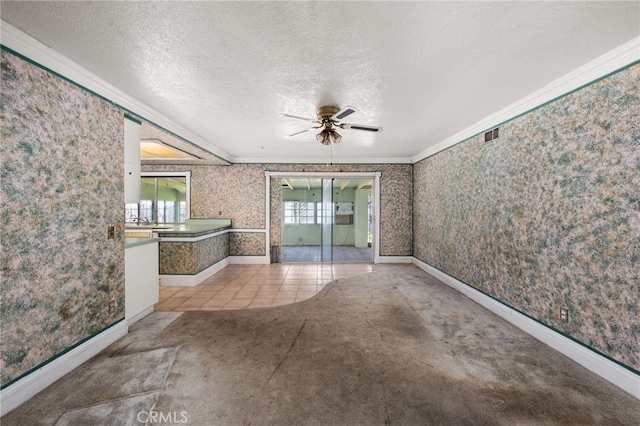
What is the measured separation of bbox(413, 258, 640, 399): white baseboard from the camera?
1.78 meters

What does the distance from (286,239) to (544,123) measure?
762 centimetres

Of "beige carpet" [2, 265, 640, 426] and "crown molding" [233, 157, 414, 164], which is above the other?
"crown molding" [233, 157, 414, 164]

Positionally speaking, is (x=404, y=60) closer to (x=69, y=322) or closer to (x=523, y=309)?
(x=523, y=309)

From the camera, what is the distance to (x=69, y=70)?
199cm

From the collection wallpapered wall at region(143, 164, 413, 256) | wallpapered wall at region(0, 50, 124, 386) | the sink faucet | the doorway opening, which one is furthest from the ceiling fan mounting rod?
the doorway opening

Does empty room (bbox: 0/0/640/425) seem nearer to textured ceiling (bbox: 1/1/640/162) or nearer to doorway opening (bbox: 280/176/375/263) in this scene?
textured ceiling (bbox: 1/1/640/162)

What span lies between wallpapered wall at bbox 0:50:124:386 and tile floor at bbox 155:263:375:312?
4.01 ft

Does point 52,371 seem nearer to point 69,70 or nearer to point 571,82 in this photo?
point 69,70

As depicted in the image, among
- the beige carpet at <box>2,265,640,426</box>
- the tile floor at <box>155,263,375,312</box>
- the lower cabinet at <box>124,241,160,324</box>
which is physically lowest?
the beige carpet at <box>2,265,640,426</box>

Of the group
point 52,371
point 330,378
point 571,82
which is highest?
point 571,82

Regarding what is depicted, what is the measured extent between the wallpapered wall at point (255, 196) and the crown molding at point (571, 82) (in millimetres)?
2469

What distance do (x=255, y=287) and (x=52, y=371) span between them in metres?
2.50

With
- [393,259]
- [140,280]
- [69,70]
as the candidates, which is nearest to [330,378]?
[140,280]

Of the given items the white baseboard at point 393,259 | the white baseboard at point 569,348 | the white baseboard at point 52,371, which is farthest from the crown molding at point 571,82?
the white baseboard at point 52,371
